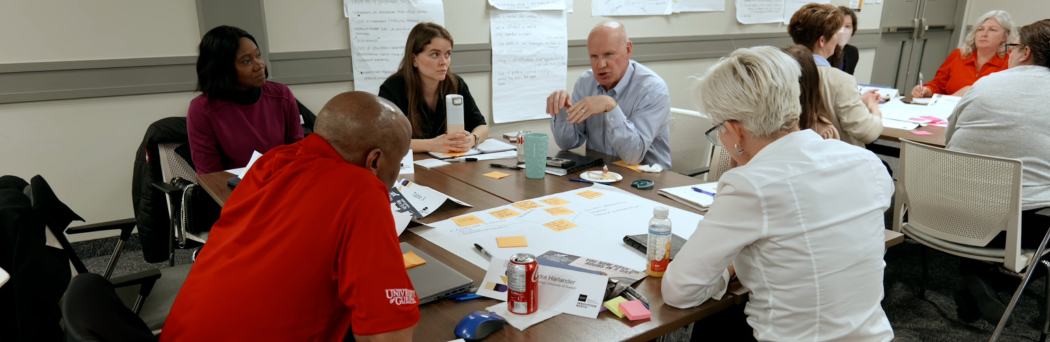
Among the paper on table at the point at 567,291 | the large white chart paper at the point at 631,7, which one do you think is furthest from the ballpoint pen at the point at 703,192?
the large white chart paper at the point at 631,7

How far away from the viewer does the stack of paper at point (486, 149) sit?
2.61 meters

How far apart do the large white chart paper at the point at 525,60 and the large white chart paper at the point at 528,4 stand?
34 mm

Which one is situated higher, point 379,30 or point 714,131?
point 379,30

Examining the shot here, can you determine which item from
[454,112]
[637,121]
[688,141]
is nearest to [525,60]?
[688,141]

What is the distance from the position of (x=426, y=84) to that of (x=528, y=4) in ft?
4.40

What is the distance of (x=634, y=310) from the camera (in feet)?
3.81

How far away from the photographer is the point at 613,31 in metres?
2.61

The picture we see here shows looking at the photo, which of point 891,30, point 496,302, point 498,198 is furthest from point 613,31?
point 891,30

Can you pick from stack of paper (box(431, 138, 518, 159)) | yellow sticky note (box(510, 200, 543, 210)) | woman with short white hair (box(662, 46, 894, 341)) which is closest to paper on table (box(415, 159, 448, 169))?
stack of paper (box(431, 138, 518, 159))

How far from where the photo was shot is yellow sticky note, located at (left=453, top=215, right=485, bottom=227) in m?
1.70

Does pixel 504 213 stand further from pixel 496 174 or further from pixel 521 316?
pixel 521 316

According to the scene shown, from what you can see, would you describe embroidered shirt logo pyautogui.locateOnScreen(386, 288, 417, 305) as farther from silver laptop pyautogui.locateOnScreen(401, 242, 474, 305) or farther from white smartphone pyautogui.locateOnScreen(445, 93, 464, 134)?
white smartphone pyautogui.locateOnScreen(445, 93, 464, 134)

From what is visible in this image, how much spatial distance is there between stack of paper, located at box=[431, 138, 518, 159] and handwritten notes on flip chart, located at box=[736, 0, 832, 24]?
3.09 meters

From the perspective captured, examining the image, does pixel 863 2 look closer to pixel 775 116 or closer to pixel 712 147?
pixel 712 147
